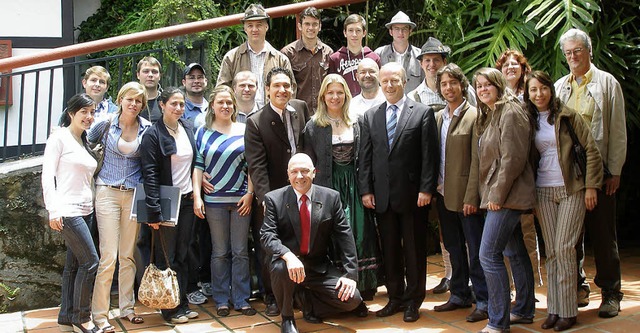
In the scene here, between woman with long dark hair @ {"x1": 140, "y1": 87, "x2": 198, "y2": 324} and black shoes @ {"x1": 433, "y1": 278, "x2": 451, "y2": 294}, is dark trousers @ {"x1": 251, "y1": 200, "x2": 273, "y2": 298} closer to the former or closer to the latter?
woman with long dark hair @ {"x1": 140, "y1": 87, "x2": 198, "y2": 324}

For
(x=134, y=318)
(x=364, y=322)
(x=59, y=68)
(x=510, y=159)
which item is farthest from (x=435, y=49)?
(x=59, y=68)

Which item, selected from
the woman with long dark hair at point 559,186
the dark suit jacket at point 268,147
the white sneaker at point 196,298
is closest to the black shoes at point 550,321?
the woman with long dark hair at point 559,186

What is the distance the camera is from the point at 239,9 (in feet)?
23.8

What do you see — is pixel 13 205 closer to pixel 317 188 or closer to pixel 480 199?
pixel 317 188

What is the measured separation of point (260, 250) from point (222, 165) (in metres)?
0.64

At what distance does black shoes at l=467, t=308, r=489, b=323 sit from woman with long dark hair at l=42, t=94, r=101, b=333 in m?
2.28

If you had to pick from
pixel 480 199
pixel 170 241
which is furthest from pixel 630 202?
pixel 170 241

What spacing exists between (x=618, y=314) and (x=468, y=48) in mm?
2631

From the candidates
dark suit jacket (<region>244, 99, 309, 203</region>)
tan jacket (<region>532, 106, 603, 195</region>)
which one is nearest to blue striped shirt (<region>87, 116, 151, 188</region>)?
dark suit jacket (<region>244, 99, 309, 203</region>)

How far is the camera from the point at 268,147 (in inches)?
187

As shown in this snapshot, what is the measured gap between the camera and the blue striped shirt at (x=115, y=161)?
452cm

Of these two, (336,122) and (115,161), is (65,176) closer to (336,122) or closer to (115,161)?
(115,161)

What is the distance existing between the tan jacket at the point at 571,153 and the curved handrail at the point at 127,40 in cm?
255

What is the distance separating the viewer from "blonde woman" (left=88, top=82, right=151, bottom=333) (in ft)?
14.7
